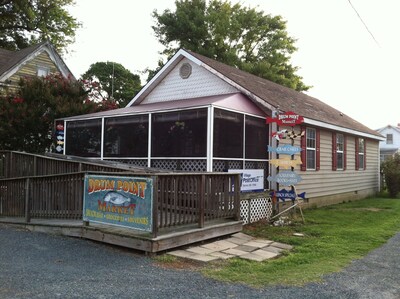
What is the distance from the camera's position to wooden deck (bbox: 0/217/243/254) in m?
5.99

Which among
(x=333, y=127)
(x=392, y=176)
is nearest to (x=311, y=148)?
(x=333, y=127)

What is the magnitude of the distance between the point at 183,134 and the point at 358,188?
11.4 metres

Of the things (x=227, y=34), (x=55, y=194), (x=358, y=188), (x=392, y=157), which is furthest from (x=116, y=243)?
(x=227, y=34)

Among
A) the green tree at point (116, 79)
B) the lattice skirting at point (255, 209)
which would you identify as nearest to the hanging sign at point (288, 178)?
the lattice skirting at point (255, 209)

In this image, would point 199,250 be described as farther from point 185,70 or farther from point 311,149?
point 185,70

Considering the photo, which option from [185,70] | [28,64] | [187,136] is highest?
[28,64]

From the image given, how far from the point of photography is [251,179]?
998 centimetres

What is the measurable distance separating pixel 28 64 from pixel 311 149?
16023mm

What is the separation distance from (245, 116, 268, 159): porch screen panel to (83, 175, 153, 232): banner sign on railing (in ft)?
15.1

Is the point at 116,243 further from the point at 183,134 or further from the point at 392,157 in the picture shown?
the point at 392,157

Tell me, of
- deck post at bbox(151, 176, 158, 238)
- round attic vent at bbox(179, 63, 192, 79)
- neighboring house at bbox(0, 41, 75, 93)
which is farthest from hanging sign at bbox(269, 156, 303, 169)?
neighboring house at bbox(0, 41, 75, 93)

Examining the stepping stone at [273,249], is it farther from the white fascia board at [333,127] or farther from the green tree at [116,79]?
the green tree at [116,79]

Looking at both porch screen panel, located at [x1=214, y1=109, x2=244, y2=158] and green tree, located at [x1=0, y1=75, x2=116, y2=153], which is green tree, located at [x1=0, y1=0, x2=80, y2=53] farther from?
porch screen panel, located at [x1=214, y1=109, x2=244, y2=158]

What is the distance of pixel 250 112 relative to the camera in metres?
10.2
